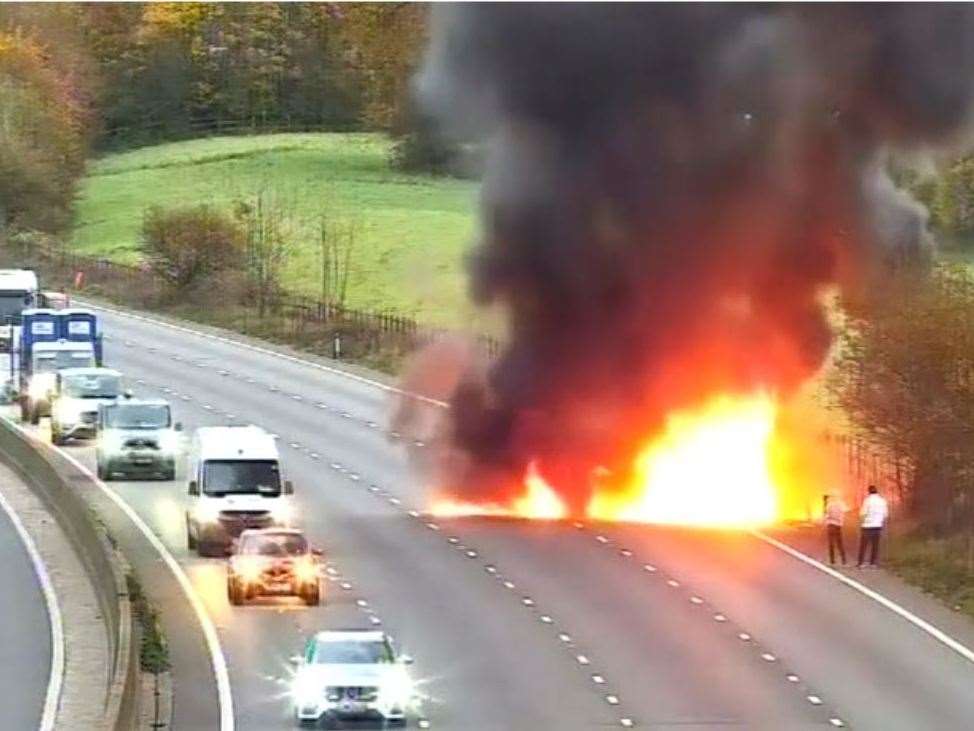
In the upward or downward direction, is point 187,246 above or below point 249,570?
above

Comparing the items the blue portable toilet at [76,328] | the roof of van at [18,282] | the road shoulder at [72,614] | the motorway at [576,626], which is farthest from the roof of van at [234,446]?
the roof of van at [18,282]

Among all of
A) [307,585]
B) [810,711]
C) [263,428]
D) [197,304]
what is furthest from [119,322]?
[810,711]

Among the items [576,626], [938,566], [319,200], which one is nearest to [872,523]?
[938,566]

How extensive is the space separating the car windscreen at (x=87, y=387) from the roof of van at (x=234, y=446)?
1500 centimetres

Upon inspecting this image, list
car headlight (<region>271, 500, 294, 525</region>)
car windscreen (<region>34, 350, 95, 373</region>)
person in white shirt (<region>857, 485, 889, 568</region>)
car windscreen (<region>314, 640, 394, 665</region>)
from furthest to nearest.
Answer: car windscreen (<region>34, 350, 95, 373</region>) → car headlight (<region>271, 500, 294, 525</region>) → person in white shirt (<region>857, 485, 889, 568</region>) → car windscreen (<region>314, 640, 394, 665</region>)

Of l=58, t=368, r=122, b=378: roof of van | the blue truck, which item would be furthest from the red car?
the blue truck

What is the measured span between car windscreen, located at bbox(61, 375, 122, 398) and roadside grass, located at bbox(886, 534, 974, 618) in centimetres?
2340

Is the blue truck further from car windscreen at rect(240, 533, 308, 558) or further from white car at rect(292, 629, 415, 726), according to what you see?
white car at rect(292, 629, 415, 726)

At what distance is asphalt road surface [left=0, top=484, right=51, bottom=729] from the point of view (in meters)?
36.6

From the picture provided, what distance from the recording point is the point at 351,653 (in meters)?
34.2

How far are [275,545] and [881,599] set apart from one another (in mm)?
9753

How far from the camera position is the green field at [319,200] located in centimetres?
9938

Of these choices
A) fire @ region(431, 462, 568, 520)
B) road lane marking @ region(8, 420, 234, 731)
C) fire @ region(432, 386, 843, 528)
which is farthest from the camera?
fire @ region(431, 462, 568, 520)

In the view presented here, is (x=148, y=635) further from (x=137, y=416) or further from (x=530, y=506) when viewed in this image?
(x=137, y=416)
